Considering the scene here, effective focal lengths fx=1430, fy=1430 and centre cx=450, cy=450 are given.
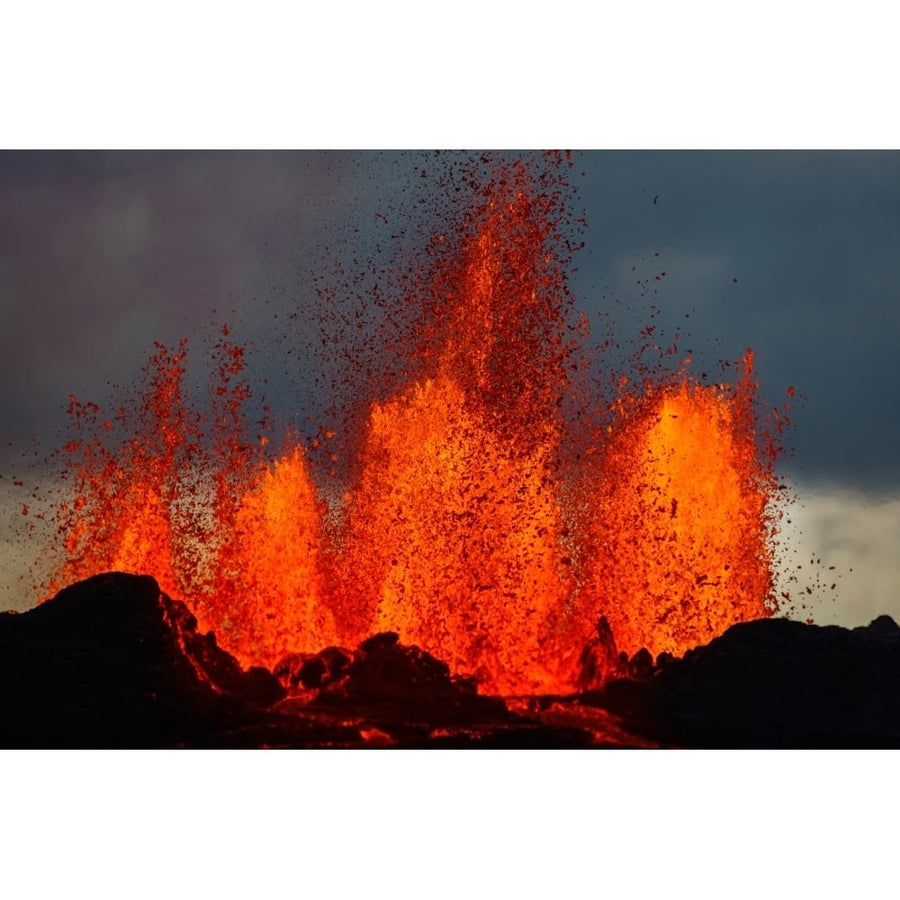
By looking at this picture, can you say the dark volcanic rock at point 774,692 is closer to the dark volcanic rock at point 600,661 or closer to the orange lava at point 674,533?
the dark volcanic rock at point 600,661

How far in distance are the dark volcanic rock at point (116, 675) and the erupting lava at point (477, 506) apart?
3.75ft

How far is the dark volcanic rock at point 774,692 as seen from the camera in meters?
12.4

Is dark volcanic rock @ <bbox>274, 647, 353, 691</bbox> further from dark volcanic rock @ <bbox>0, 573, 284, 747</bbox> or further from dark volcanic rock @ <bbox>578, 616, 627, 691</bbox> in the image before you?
dark volcanic rock @ <bbox>578, 616, 627, 691</bbox>

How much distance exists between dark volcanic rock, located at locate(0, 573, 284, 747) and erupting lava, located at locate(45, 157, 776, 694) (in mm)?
1143

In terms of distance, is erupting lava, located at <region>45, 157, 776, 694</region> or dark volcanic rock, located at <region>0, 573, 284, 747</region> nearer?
dark volcanic rock, located at <region>0, 573, 284, 747</region>

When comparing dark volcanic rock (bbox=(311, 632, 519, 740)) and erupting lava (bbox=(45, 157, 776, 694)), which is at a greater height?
erupting lava (bbox=(45, 157, 776, 694))

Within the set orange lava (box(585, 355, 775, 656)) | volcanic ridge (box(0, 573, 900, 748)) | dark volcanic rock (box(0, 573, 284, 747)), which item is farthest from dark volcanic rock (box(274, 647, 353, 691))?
orange lava (box(585, 355, 775, 656))

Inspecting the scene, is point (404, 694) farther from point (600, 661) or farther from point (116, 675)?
point (116, 675)

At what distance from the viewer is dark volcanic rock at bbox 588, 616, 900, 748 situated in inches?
489

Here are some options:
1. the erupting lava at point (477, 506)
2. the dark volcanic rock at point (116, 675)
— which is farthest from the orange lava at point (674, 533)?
the dark volcanic rock at point (116, 675)

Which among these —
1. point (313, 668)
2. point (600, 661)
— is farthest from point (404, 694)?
point (600, 661)

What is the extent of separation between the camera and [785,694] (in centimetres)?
1284

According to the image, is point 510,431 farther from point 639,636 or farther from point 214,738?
point 214,738
